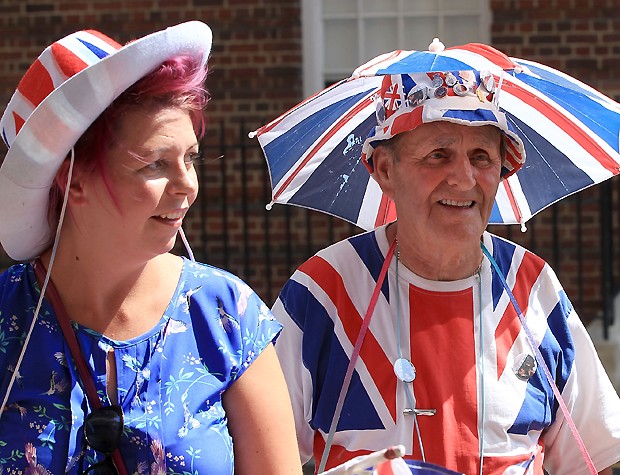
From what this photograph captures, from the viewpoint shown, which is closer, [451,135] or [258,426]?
[258,426]

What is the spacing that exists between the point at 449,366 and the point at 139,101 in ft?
4.01

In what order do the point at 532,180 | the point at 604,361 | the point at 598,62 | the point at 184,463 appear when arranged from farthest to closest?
the point at 598,62 < the point at 604,361 < the point at 532,180 < the point at 184,463

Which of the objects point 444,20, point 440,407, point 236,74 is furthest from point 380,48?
point 440,407

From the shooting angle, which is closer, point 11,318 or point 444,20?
point 11,318

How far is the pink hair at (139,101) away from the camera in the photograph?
224 centimetres

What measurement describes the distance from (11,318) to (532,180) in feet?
5.79

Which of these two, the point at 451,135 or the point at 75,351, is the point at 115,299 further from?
the point at 451,135

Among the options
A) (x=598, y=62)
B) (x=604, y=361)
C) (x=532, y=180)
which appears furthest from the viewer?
(x=598, y=62)

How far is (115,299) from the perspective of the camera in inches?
94.3

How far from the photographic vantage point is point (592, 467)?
3.01m

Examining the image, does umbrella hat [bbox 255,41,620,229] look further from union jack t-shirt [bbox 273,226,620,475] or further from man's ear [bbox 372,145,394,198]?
union jack t-shirt [bbox 273,226,620,475]

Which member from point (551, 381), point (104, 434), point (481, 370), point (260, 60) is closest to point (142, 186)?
point (104, 434)

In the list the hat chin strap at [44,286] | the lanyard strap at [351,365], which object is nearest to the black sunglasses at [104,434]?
the hat chin strap at [44,286]

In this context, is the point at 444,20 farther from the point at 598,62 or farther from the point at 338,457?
the point at 338,457
